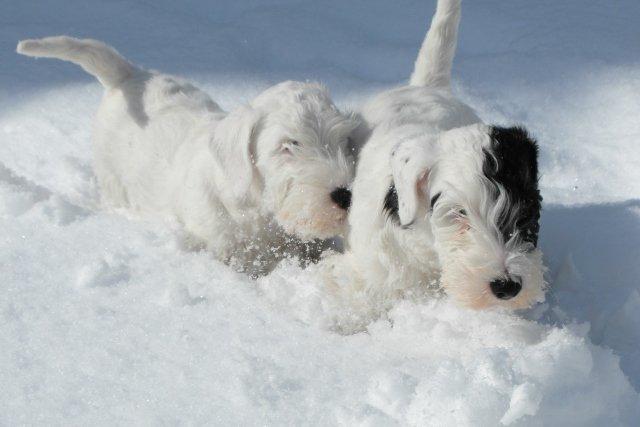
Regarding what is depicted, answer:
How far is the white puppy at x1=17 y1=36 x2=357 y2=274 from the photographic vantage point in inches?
136

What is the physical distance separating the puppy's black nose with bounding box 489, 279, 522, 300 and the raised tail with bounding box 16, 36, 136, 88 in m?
2.75

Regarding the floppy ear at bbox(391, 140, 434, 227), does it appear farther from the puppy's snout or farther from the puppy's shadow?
the puppy's shadow

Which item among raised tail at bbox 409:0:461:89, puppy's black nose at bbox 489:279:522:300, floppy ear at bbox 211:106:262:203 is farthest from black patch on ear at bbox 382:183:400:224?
raised tail at bbox 409:0:461:89

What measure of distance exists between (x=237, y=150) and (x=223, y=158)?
0.28ft

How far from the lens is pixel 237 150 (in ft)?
11.8

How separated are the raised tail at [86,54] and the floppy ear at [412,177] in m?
2.23

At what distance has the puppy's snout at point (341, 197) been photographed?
336 centimetres

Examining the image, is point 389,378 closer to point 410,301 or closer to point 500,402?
point 500,402

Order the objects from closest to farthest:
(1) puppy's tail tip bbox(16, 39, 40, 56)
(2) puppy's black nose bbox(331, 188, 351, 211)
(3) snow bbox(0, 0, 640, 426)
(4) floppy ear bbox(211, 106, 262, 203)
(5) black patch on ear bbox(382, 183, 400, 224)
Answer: (3) snow bbox(0, 0, 640, 426) < (5) black patch on ear bbox(382, 183, 400, 224) < (2) puppy's black nose bbox(331, 188, 351, 211) < (4) floppy ear bbox(211, 106, 262, 203) < (1) puppy's tail tip bbox(16, 39, 40, 56)

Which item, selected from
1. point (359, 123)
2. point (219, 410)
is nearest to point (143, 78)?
point (359, 123)

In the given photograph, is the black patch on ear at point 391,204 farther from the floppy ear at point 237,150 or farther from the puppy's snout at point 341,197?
the floppy ear at point 237,150

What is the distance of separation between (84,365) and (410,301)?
119 centimetres

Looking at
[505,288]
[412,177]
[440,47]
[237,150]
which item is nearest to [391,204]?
[412,177]

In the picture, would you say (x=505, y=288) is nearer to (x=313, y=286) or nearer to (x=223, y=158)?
(x=313, y=286)
